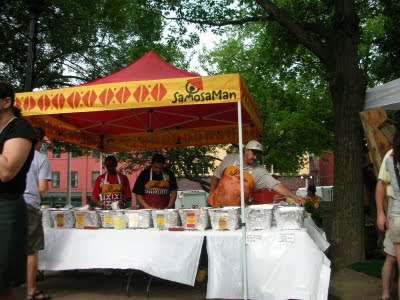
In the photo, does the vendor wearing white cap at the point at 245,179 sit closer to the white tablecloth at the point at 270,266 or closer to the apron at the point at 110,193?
the white tablecloth at the point at 270,266

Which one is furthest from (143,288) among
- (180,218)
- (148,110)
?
(148,110)

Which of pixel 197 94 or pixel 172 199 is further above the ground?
pixel 197 94

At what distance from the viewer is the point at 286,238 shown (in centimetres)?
424

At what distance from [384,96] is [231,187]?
272 cm

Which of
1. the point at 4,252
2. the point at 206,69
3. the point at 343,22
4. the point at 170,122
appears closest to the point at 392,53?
the point at 343,22

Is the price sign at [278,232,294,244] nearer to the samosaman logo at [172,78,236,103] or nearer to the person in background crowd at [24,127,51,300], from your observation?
the samosaman logo at [172,78,236,103]

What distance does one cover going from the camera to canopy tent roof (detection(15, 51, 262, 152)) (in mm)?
4520

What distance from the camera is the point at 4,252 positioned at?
8.21 ft

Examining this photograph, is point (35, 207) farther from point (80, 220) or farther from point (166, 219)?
point (166, 219)

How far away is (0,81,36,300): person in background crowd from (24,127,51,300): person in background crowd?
6.46ft

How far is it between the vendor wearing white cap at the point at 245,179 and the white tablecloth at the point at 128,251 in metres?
0.82

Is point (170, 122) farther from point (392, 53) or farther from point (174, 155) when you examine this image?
point (174, 155)

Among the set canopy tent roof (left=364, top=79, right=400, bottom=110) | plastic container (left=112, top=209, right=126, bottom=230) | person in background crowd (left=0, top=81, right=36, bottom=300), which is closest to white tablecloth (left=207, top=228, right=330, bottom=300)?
plastic container (left=112, top=209, right=126, bottom=230)

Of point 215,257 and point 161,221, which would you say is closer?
point 215,257
